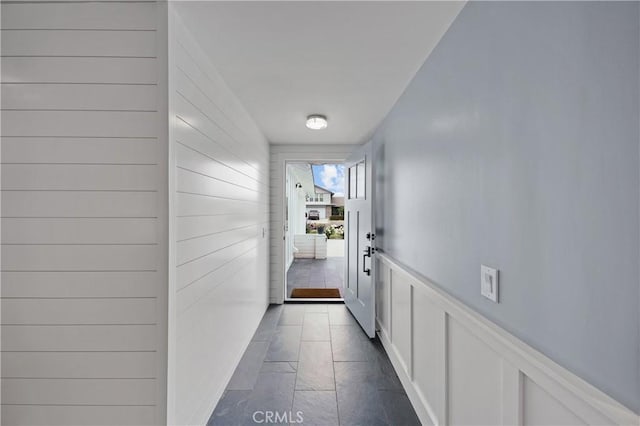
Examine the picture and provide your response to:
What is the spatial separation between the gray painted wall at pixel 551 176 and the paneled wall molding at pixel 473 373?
0.14 ft

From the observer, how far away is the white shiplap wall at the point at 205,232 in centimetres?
141

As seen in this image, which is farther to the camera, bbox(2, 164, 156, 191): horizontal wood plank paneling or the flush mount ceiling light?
the flush mount ceiling light

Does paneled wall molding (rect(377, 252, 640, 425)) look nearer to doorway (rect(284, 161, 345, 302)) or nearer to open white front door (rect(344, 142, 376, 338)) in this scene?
open white front door (rect(344, 142, 376, 338))

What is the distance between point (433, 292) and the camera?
1.55 m

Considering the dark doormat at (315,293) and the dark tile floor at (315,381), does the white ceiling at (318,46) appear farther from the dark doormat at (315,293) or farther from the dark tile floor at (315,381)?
the dark doormat at (315,293)

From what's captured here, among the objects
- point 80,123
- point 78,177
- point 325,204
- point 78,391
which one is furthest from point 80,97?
point 325,204

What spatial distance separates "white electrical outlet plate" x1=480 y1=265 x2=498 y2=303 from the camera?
104cm

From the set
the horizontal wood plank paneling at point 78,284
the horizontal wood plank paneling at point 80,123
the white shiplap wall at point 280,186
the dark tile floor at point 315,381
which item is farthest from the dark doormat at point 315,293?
the horizontal wood plank paneling at point 80,123

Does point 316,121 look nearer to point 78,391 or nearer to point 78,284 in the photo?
point 78,284

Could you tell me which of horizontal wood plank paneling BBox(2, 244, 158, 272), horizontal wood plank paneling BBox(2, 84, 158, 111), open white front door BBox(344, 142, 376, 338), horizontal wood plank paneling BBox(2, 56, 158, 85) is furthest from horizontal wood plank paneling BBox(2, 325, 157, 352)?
open white front door BBox(344, 142, 376, 338)

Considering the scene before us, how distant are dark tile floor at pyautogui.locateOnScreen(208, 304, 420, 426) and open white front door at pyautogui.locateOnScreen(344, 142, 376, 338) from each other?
29 cm

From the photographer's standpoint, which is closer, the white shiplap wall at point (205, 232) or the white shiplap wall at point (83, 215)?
the white shiplap wall at point (83, 215)

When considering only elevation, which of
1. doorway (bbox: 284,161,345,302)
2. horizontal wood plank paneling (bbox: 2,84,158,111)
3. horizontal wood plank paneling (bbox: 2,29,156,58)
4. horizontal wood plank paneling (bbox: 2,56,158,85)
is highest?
horizontal wood plank paneling (bbox: 2,29,156,58)

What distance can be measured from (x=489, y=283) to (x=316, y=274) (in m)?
4.95
